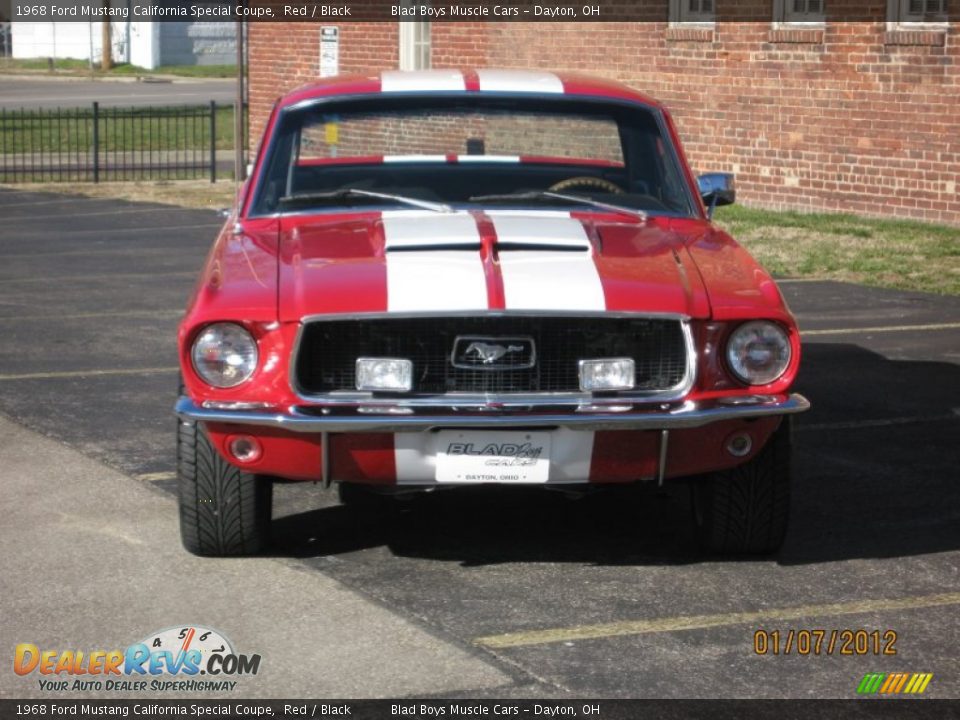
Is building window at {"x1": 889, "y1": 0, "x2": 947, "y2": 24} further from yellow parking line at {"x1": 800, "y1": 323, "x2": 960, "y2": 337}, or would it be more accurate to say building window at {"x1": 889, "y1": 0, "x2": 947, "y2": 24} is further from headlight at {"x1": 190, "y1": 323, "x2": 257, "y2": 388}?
headlight at {"x1": 190, "y1": 323, "x2": 257, "y2": 388}

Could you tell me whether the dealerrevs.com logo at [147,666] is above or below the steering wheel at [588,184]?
below

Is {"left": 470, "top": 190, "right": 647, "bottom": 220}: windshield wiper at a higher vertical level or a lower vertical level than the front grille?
higher

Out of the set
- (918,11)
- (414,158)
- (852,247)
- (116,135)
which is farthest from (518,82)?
(116,135)

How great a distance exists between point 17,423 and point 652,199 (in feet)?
10.8

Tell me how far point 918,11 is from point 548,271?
13.6m

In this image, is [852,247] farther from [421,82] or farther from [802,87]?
[421,82]

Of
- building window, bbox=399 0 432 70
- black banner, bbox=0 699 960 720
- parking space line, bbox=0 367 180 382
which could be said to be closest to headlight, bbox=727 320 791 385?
black banner, bbox=0 699 960 720

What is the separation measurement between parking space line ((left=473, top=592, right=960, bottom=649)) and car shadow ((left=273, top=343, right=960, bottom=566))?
52 centimetres

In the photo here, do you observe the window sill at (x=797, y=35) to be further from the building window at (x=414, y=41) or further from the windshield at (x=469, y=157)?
the windshield at (x=469, y=157)

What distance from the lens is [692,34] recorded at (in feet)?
67.4

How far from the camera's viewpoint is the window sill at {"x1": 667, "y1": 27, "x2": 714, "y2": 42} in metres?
20.4

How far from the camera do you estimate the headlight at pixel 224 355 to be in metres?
5.45

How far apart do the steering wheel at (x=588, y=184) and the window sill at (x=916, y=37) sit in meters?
11.7

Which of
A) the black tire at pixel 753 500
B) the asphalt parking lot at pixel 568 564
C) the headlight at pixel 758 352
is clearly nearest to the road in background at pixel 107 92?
the asphalt parking lot at pixel 568 564
